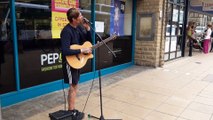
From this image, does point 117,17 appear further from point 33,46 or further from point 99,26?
point 33,46

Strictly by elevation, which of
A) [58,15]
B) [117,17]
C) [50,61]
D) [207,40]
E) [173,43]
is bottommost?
[50,61]

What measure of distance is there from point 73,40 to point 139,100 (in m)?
1.90

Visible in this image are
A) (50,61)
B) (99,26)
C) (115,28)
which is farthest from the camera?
(115,28)

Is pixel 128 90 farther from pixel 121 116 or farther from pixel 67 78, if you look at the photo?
pixel 67 78

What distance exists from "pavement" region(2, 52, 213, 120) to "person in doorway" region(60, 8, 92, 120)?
56 cm

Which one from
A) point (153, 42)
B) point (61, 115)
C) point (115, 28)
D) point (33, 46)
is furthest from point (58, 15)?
point (153, 42)

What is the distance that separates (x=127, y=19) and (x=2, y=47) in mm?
4351

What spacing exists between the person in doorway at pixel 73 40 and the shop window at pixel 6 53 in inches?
47.2

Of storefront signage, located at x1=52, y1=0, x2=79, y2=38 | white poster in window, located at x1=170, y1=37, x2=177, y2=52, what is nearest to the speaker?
storefront signage, located at x1=52, y1=0, x2=79, y2=38

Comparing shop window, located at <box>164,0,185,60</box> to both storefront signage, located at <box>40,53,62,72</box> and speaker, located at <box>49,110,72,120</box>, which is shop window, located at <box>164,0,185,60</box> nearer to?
storefront signage, located at <box>40,53,62,72</box>

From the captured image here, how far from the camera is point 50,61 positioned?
457 cm

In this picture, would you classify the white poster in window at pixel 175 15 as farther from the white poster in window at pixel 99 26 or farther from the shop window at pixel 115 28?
the white poster in window at pixel 99 26

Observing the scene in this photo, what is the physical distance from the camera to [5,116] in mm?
3453

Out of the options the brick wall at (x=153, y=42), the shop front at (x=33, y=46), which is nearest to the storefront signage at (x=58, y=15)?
the shop front at (x=33, y=46)
